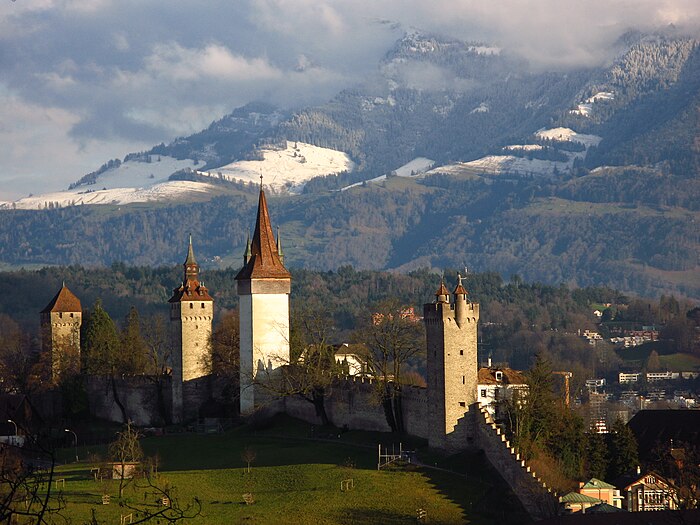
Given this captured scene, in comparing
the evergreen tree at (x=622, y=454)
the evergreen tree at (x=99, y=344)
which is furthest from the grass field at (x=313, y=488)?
the evergreen tree at (x=99, y=344)

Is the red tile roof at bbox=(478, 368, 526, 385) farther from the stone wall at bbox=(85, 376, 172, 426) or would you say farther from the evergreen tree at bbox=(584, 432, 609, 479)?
the stone wall at bbox=(85, 376, 172, 426)

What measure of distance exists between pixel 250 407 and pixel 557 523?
40378mm

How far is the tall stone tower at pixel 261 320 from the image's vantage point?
100500mm

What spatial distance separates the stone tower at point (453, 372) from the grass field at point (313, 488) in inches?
50.6

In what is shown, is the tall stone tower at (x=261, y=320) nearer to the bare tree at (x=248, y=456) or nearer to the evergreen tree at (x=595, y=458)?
the bare tree at (x=248, y=456)

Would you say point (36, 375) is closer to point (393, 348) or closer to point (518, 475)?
point (393, 348)

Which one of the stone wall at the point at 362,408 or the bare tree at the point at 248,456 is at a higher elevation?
the stone wall at the point at 362,408

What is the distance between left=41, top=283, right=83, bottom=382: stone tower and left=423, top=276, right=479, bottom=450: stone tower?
4322 cm

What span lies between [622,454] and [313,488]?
51.1ft

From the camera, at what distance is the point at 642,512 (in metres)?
64.9

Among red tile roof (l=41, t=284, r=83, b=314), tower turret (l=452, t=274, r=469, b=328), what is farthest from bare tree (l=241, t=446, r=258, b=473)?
red tile roof (l=41, t=284, r=83, b=314)

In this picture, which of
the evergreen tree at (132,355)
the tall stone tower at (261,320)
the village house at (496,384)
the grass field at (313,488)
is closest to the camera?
the grass field at (313,488)

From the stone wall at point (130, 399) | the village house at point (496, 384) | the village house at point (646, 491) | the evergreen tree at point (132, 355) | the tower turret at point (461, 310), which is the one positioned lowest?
the village house at point (646, 491)

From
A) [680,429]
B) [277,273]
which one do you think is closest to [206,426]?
[277,273]
